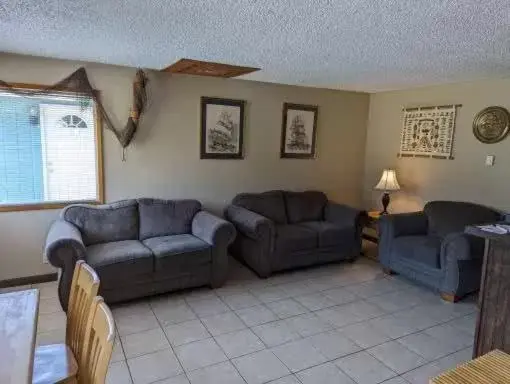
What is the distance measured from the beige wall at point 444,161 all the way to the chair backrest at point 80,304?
3960 mm

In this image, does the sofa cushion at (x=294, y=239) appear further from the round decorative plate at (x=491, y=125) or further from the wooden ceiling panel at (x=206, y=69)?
the round decorative plate at (x=491, y=125)

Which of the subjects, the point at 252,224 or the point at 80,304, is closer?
the point at 80,304

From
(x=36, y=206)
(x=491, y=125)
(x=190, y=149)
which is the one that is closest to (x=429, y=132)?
(x=491, y=125)

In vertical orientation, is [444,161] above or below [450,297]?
above

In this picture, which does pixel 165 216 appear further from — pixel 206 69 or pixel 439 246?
pixel 439 246

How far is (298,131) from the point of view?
15.7 feet

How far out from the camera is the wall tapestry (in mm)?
4203

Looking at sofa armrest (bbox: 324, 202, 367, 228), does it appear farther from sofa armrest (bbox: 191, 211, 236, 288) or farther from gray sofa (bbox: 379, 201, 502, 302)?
sofa armrest (bbox: 191, 211, 236, 288)

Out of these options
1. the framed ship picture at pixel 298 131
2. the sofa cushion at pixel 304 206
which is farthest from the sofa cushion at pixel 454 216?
the framed ship picture at pixel 298 131

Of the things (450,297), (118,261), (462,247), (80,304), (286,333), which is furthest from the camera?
(450,297)

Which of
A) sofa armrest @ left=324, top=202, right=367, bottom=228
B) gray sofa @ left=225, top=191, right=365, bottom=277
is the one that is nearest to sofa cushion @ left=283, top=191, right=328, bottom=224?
gray sofa @ left=225, top=191, right=365, bottom=277

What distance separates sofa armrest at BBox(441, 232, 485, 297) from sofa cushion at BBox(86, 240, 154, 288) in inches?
108

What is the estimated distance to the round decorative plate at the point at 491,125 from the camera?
364 cm

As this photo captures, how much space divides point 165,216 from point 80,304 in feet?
7.36
